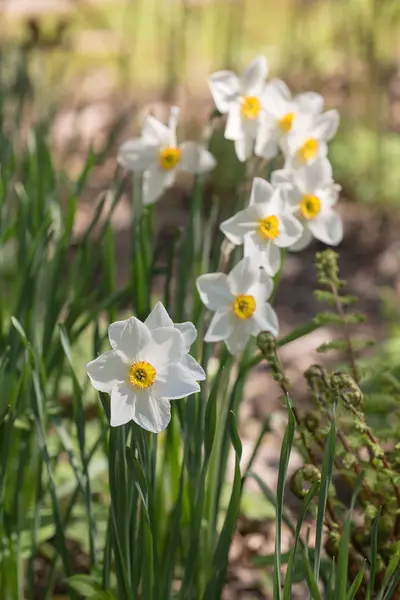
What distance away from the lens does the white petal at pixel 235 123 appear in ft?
5.06

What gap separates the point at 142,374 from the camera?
108 centimetres

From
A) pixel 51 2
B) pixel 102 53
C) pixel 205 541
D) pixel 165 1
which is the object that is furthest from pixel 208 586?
pixel 165 1

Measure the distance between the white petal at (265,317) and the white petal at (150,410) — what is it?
254mm

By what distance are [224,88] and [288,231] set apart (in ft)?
1.20

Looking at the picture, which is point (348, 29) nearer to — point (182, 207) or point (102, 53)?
point (182, 207)

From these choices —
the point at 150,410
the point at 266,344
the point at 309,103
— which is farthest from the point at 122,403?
the point at 309,103

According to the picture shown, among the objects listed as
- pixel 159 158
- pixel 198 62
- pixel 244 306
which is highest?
pixel 198 62

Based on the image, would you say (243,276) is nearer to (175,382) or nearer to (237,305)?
(237,305)

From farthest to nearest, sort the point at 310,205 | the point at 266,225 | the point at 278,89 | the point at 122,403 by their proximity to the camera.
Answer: the point at 278,89
the point at 310,205
the point at 266,225
the point at 122,403

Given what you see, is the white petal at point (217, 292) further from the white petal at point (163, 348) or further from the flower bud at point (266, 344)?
the white petal at point (163, 348)

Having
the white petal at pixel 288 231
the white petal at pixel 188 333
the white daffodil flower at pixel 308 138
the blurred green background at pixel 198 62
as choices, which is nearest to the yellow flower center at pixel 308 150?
the white daffodil flower at pixel 308 138

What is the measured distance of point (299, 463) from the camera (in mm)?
2396

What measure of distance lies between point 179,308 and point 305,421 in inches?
13.8

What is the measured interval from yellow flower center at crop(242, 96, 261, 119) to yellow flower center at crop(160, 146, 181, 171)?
0.14m
